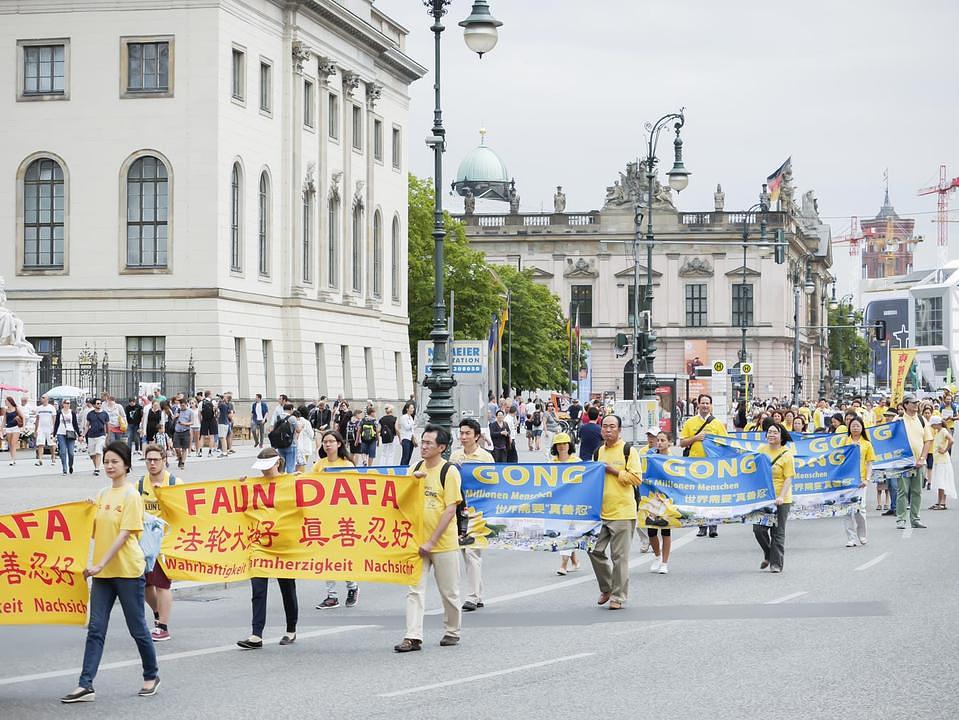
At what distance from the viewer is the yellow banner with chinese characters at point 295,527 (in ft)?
48.4

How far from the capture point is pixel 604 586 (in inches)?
649

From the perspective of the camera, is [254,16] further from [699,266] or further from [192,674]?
[699,266]

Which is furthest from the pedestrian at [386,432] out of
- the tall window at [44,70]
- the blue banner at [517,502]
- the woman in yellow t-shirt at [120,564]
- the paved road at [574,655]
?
the woman in yellow t-shirt at [120,564]

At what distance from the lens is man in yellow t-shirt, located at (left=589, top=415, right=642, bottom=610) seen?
1631 cm

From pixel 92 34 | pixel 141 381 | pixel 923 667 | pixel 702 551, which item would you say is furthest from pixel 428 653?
pixel 92 34

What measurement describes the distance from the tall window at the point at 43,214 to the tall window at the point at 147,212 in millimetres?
2449

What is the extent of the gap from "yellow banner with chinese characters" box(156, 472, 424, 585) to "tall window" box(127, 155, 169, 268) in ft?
149

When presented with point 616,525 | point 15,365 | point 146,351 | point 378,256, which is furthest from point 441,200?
point 378,256

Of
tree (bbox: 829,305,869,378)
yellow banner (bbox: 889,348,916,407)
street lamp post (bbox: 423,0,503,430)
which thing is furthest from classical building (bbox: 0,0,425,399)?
tree (bbox: 829,305,869,378)

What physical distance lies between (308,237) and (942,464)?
135 ft

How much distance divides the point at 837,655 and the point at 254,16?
170 ft

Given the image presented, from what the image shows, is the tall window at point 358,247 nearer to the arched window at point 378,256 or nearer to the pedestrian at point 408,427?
the arched window at point 378,256

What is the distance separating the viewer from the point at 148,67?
59.6 metres

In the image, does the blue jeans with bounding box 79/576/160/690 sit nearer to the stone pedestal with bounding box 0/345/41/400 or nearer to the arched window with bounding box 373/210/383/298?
the stone pedestal with bounding box 0/345/41/400
